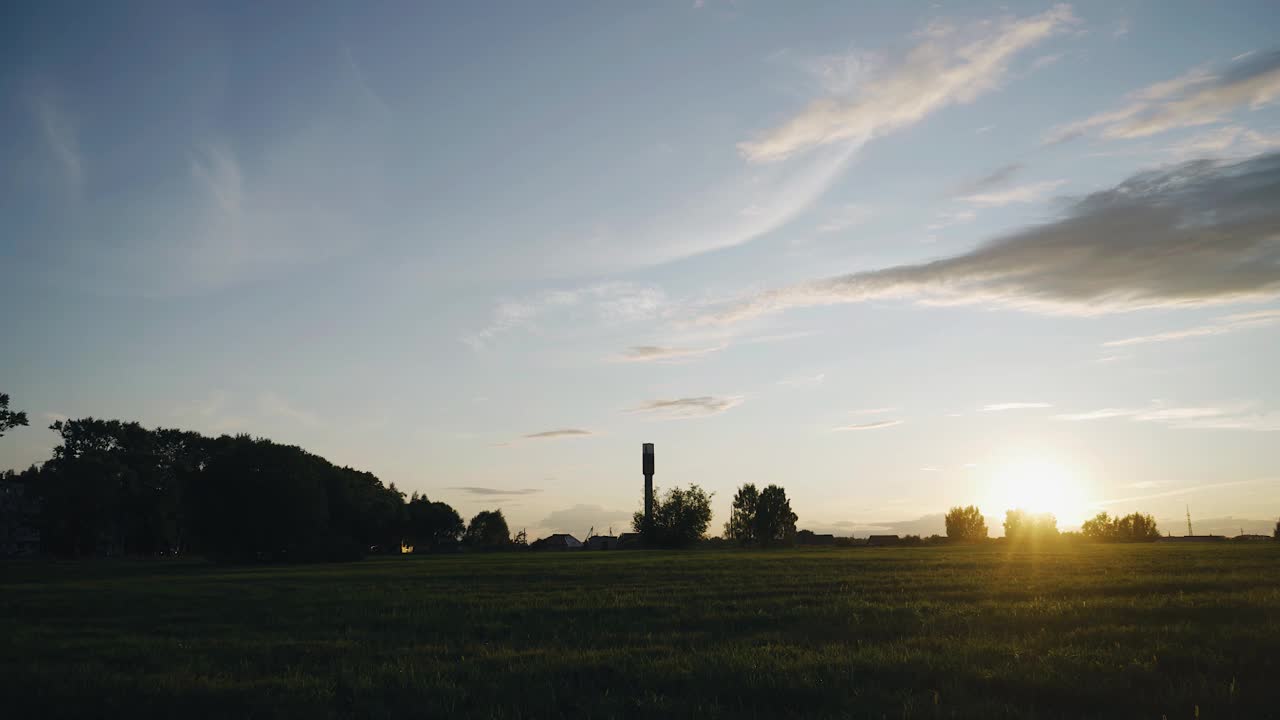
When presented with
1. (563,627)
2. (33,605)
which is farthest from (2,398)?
(563,627)

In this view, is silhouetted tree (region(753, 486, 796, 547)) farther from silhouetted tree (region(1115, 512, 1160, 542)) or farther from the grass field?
the grass field

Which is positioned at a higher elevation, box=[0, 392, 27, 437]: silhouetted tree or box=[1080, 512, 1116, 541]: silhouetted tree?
box=[0, 392, 27, 437]: silhouetted tree

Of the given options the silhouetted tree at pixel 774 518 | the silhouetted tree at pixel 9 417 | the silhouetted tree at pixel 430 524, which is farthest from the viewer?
the silhouetted tree at pixel 774 518

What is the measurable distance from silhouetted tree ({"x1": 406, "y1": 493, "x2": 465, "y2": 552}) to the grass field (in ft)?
485

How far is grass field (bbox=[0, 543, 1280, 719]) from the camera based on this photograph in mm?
10227

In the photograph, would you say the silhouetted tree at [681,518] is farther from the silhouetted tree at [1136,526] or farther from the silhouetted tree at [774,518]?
the silhouetted tree at [1136,526]

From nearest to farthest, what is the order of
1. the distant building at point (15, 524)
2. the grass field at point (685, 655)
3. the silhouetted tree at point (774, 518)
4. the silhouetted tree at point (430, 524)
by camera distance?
the grass field at point (685, 655) < the distant building at point (15, 524) < the silhouetted tree at point (430, 524) < the silhouetted tree at point (774, 518)

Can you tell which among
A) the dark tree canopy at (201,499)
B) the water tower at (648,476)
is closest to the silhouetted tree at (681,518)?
the water tower at (648,476)

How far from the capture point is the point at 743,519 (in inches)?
7416

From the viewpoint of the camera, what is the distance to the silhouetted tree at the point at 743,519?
612 feet

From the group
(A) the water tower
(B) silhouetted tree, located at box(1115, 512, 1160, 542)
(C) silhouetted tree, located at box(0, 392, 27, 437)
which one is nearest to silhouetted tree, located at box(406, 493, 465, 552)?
(A) the water tower

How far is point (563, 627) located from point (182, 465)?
474ft

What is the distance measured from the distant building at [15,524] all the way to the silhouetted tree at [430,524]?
209 ft

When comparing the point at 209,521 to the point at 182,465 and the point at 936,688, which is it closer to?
the point at 182,465
